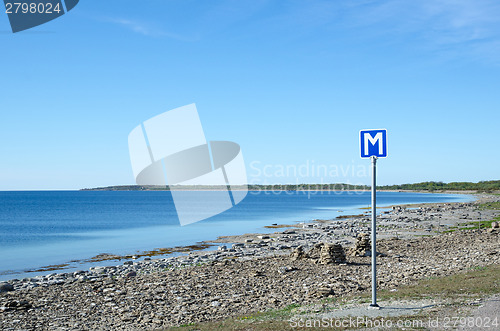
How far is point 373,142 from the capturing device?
32.6 feet

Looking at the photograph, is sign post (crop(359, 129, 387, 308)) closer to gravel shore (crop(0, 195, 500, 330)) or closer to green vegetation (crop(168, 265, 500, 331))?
green vegetation (crop(168, 265, 500, 331))

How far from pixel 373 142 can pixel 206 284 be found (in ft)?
35.2

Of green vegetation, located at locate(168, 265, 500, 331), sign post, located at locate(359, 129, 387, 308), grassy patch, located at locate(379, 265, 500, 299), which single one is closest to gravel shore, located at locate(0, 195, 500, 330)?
green vegetation, located at locate(168, 265, 500, 331)

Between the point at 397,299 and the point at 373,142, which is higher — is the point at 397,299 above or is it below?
below

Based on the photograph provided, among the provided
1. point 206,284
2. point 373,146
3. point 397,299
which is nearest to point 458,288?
point 397,299

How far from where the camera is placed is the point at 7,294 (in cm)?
1709

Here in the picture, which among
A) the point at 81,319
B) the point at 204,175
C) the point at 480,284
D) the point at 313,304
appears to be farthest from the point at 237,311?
the point at 204,175

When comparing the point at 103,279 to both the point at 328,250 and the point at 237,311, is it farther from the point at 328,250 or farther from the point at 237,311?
the point at 328,250

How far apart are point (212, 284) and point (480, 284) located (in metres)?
10.1

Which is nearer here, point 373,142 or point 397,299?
point 373,142

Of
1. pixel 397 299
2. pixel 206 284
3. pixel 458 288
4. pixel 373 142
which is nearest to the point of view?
pixel 373 142

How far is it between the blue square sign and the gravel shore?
19.3ft

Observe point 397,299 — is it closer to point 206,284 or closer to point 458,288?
point 458,288

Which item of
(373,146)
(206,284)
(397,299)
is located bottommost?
(206,284)
